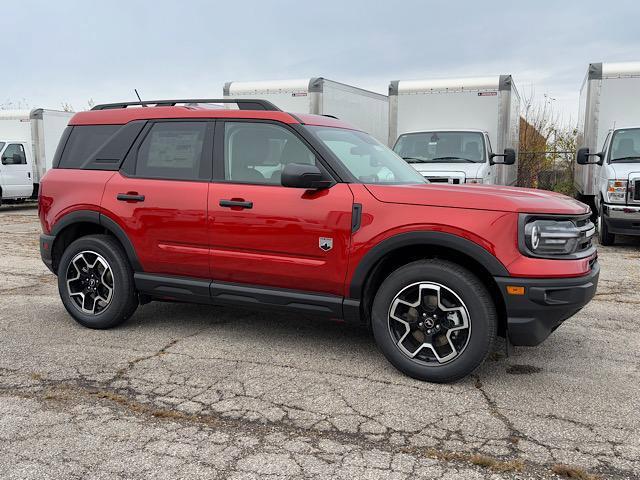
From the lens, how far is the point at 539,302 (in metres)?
3.65

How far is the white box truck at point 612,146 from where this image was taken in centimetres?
959

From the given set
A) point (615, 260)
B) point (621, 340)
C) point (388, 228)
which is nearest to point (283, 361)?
point (388, 228)

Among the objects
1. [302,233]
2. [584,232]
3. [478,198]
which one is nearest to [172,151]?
[302,233]

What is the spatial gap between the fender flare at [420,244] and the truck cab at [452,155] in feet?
20.3

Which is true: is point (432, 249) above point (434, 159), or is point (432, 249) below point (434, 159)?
below

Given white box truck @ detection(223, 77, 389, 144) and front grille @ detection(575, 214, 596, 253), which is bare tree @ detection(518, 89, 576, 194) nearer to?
white box truck @ detection(223, 77, 389, 144)

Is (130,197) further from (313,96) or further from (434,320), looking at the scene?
(313,96)

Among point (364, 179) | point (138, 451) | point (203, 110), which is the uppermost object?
point (203, 110)

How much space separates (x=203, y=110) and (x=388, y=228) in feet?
6.25

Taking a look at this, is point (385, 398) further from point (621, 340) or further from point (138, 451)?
point (621, 340)

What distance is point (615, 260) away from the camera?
885 cm

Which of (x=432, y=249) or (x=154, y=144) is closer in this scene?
(x=432, y=249)

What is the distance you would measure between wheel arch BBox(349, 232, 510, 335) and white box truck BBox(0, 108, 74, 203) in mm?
15911

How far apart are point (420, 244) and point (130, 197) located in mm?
2371
